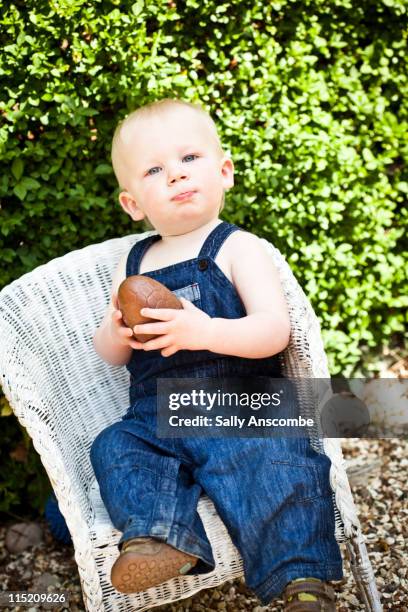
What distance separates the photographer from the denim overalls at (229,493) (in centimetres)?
189

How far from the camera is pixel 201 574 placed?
78.2 inches

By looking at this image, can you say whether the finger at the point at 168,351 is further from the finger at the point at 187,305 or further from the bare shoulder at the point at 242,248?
the bare shoulder at the point at 242,248

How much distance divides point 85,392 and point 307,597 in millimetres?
1057

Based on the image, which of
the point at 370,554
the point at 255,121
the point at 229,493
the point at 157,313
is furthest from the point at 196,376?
the point at 255,121

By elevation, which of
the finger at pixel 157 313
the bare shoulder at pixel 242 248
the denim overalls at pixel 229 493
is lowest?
the denim overalls at pixel 229 493

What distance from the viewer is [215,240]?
2.34 m

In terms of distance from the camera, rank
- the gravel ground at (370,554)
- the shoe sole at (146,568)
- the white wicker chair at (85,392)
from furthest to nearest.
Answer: the gravel ground at (370,554) → the white wicker chair at (85,392) → the shoe sole at (146,568)

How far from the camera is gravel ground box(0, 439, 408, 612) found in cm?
253

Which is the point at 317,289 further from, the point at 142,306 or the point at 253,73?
the point at 142,306

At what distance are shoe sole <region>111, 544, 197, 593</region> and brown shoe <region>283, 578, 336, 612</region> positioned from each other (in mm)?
264

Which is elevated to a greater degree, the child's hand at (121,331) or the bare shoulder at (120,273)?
the bare shoulder at (120,273)

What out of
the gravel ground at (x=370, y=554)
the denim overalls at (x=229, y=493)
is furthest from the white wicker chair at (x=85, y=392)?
the gravel ground at (x=370, y=554)

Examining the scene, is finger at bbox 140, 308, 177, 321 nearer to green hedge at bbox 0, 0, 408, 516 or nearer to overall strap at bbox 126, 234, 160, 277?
overall strap at bbox 126, 234, 160, 277

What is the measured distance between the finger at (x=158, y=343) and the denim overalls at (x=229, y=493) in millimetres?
163
